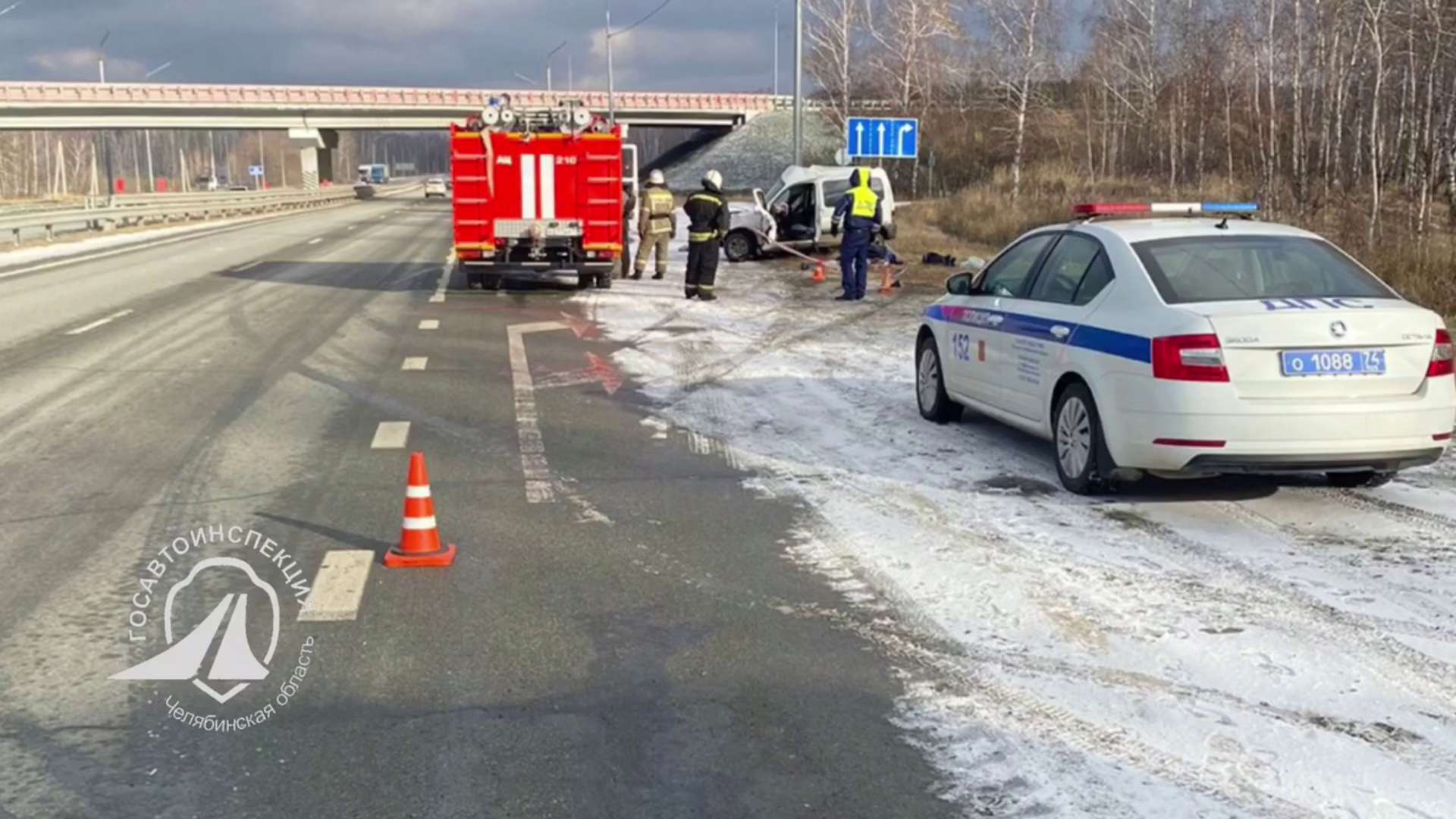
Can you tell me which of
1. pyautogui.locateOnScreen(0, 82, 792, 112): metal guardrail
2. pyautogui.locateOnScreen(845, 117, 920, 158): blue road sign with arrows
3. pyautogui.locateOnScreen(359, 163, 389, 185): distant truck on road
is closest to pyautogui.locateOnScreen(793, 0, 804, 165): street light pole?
pyautogui.locateOnScreen(845, 117, 920, 158): blue road sign with arrows

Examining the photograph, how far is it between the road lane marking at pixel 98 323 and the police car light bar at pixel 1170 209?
1129 centimetres

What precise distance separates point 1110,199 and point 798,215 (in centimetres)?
1198

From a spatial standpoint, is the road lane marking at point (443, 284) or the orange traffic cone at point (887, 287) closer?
the road lane marking at point (443, 284)


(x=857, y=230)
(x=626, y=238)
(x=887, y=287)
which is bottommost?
(x=887, y=287)

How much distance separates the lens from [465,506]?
7234 millimetres

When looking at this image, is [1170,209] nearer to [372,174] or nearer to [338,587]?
[338,587]

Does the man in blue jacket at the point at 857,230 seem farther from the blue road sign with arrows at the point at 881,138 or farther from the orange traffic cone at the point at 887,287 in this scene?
the blue road sign with arrows at the point at 881,138

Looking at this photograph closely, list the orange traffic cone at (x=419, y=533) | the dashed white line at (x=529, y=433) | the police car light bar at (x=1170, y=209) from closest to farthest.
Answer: the orange traffic cone at (x=419, y=533) < the dashed white line at (x=529, y=433) < the police car light bar at (x=1170, y=209)

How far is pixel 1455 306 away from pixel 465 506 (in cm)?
1253

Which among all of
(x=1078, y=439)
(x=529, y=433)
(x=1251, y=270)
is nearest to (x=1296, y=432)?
(x=1251, y=270)

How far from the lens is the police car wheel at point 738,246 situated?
27.1 meters

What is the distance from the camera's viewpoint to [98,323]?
15.6m

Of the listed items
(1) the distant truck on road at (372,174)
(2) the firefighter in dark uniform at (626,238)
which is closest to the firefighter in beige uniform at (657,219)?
(2) the firefighter in dark uniform at (626,238)

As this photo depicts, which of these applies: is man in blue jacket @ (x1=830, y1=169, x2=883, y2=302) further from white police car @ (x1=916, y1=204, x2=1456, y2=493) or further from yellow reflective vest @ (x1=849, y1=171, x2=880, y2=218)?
white police car @ (x1=916, y1=204, x2=1456, y2=493)
